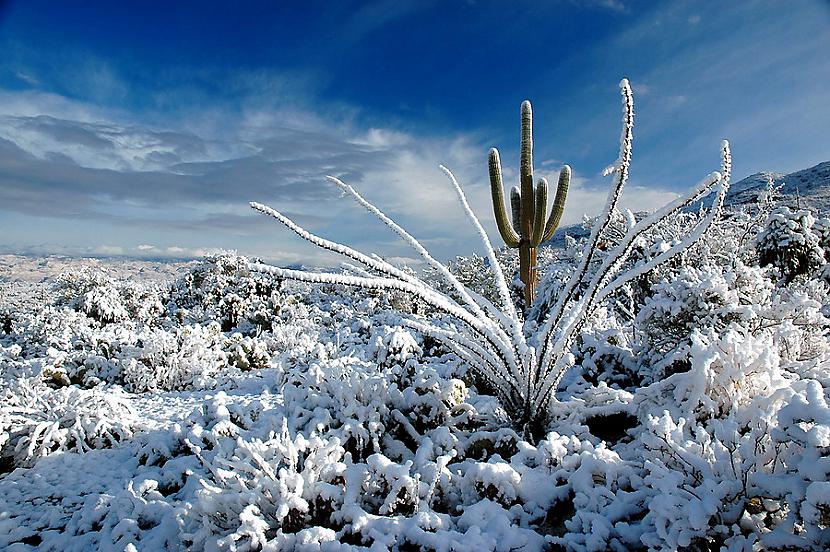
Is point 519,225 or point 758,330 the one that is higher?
point 519,225

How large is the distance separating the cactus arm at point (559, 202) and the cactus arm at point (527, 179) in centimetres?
48

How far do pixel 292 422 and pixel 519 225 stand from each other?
25.9 feet

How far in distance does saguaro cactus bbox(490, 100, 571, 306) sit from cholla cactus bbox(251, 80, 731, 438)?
6354 mm

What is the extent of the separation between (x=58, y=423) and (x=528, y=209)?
8.47 meters

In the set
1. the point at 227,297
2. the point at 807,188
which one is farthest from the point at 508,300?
the point at 807,188

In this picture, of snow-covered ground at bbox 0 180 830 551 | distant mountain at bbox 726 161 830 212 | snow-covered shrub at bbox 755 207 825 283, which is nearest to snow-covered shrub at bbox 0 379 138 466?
snow-covered ground at bbox 0 180 830 551

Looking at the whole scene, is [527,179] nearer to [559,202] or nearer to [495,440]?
[559,202]

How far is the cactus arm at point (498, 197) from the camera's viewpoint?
30.3 feet

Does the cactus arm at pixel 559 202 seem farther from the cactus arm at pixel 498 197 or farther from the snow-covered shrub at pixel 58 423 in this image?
the snow-covered shrub at pixel 58 423

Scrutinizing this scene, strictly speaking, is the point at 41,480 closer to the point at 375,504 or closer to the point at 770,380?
the point at 375,504

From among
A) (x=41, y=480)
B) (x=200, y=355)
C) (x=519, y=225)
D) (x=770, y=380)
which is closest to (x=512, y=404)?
(x=770, y=380)

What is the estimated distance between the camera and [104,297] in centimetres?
1227

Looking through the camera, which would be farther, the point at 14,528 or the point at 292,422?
the point at 292,422

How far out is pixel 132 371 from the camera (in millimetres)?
6336
